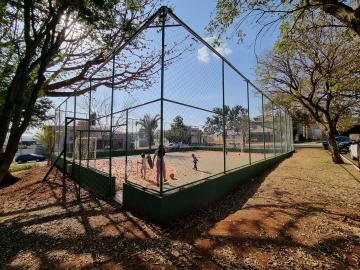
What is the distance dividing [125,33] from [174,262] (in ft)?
23.2

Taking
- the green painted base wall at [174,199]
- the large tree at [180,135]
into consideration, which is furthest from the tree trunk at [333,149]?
the large tree at [180,135]

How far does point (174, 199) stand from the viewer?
4.57m

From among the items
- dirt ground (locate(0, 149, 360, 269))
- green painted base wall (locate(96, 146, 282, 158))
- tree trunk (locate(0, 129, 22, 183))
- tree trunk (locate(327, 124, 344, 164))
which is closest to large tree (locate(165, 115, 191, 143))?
green painted base wall (locate(96, 146, 282, 158))

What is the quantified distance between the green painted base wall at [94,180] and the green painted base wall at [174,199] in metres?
→ 1.36

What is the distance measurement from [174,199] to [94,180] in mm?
4238

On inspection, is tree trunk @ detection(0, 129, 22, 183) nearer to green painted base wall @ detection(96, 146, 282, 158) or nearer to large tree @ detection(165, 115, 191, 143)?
green painted base wall @ detection(96, 146, 282, 158)

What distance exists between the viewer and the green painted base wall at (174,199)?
14.5 ft

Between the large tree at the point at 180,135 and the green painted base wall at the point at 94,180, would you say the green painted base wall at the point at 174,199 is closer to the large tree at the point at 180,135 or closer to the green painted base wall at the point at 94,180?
the green painted base wall at the point at 94,180

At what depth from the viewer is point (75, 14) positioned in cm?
552

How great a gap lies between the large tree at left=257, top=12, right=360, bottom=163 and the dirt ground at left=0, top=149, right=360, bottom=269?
13.9 ft

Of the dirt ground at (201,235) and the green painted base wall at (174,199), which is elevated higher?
the green painted base wall at (174,199)

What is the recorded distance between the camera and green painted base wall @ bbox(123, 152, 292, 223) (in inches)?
173

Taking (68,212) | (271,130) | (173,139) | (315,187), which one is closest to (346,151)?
(271,130)

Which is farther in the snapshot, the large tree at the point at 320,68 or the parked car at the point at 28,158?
the parked car at the point at 28,158
